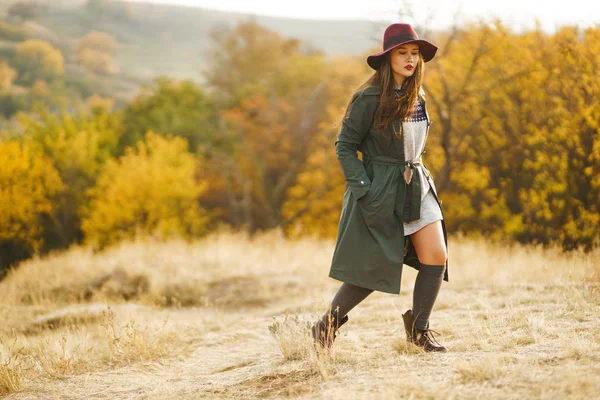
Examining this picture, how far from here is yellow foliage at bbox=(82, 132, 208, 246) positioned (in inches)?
981

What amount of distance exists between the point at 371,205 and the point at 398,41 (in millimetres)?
936

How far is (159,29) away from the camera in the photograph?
101 m

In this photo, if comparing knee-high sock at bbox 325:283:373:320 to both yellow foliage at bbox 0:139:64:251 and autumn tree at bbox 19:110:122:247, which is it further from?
autumn tree at bbox 19:110:122:247

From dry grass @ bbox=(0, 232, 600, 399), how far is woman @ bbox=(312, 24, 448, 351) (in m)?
0.36

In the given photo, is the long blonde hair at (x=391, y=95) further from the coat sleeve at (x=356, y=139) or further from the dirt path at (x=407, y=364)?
the dirt path at (x=407, y=364)

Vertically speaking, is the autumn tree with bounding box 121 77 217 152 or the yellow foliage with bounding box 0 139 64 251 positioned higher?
the autumn tree with bounding box 121 77 217 152

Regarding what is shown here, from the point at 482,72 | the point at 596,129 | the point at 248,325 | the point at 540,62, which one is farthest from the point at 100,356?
the point at 482,72

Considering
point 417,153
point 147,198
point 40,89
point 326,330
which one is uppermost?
point 40,89

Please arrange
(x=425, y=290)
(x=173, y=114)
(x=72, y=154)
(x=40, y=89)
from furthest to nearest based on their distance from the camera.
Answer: (x=40, y=89)
(x=173, y=114)
(x=72, y=154)
(x=425, y=290)

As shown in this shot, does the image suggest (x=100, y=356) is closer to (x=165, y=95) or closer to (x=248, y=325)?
(x=248, y=325)

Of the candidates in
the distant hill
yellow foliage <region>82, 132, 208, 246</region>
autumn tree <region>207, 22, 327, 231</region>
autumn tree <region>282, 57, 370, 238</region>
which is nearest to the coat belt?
autumn tree <region>282, 57, 370, 238</region>

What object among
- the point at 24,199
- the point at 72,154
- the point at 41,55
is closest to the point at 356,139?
the point at 24,199

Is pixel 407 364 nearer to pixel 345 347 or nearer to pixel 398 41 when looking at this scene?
pixel 345 347

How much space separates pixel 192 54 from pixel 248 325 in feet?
293
